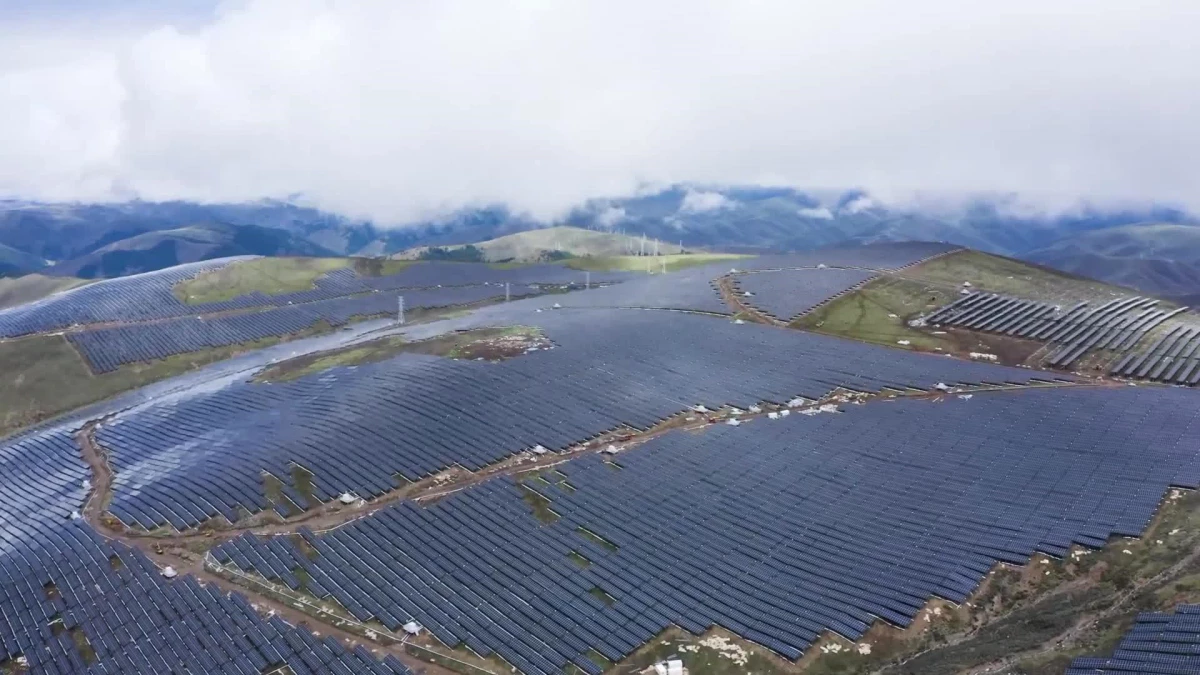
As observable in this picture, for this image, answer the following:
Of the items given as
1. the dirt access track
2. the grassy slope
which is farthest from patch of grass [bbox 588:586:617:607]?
the grassy slope

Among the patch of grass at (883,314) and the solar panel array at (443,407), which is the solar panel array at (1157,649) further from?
the patch of grass at (883,314)

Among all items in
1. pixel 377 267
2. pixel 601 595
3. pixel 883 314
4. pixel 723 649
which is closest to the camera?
pixel 723 649

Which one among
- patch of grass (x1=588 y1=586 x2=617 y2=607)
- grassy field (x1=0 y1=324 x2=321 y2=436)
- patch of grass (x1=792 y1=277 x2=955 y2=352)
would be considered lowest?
grassy field (x1=0 y1=324 x2=321 y2=436)

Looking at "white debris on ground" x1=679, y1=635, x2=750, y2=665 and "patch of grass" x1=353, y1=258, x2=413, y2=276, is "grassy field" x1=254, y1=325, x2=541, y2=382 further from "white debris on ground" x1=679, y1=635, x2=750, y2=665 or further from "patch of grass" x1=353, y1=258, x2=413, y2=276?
"patch of grass" x1=353, y1=258, x2=413, y2=276

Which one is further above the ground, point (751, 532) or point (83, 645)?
point (751, 532)

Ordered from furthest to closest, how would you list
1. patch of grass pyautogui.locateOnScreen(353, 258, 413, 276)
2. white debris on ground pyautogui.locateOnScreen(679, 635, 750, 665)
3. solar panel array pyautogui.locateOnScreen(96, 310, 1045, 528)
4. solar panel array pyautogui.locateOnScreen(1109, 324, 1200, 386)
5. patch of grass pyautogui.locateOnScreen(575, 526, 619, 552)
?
patch of grass pyautogui.locateOnScreen(353, 258, 413, 276) → solar panel array pyautogui.locateOnScreen(1109, 324, 1200, 386) → solar panel array pyautogui.locateOnScreen(96, 310, 1045, 528) → patch of grass pyautogui.locateOnScreen(575, 526, 619, 552) → white debris on ground pyautogui.locateOnScreen(679, 635, 750, 665)

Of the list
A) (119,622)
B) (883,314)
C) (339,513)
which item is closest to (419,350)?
(339,513)

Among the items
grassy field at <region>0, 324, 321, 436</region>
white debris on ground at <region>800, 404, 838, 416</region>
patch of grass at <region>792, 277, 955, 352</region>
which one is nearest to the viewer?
white debris on ground at <region>800, 404, 838, 416</region>

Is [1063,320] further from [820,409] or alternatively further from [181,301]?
[181,301]
